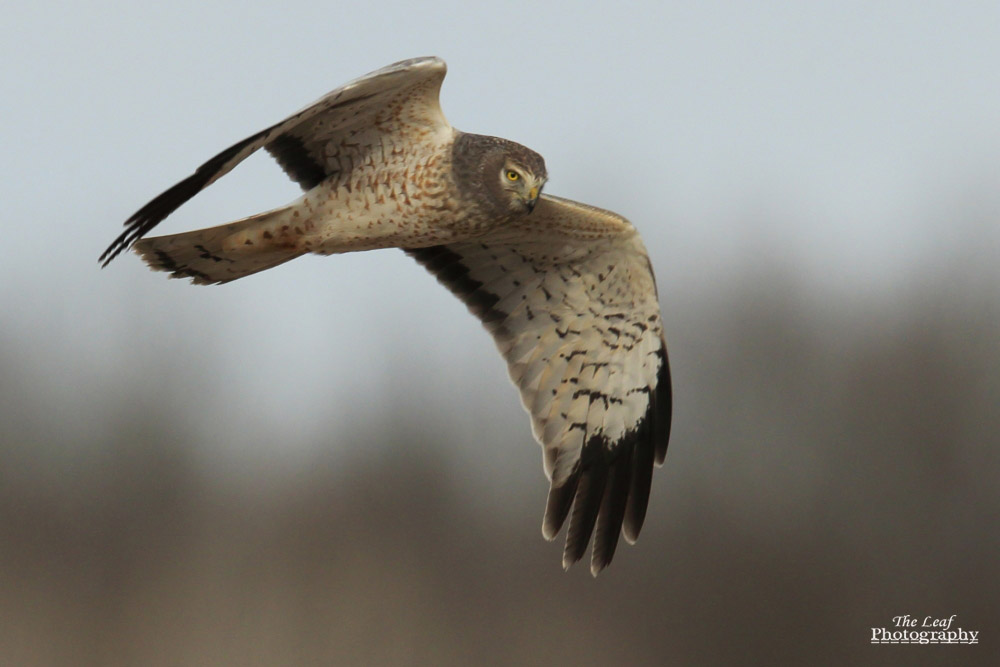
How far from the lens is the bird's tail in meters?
5.68

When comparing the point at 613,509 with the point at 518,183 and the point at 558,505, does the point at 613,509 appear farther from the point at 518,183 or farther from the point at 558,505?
the point at 518,183

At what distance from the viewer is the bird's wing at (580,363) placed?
21.9ft

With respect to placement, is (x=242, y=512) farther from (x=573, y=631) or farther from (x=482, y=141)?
(x=482, y=141)

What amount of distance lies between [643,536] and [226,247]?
10350 mm

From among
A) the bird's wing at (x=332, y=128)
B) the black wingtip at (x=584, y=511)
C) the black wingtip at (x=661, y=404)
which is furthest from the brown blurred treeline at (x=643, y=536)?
the bird's wing at (x=332, y=128)

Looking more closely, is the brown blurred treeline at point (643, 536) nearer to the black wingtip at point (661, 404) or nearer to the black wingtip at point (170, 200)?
the black wingtip at point (661, 404)

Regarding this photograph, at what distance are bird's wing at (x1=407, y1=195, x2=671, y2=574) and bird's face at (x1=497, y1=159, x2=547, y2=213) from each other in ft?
3.93

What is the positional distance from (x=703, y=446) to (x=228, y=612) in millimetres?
6232

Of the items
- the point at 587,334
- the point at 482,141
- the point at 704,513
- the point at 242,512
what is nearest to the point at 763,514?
the point at 704,513

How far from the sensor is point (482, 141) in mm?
5441

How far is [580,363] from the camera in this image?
22.5 ft

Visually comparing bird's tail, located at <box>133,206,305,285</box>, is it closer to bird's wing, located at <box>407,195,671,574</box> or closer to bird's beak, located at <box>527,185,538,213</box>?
bird's beak, located at <box>527,185,538,213</box>

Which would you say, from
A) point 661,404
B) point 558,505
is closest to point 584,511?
point 558,505

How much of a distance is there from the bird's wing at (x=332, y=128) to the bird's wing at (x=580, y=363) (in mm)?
1206
